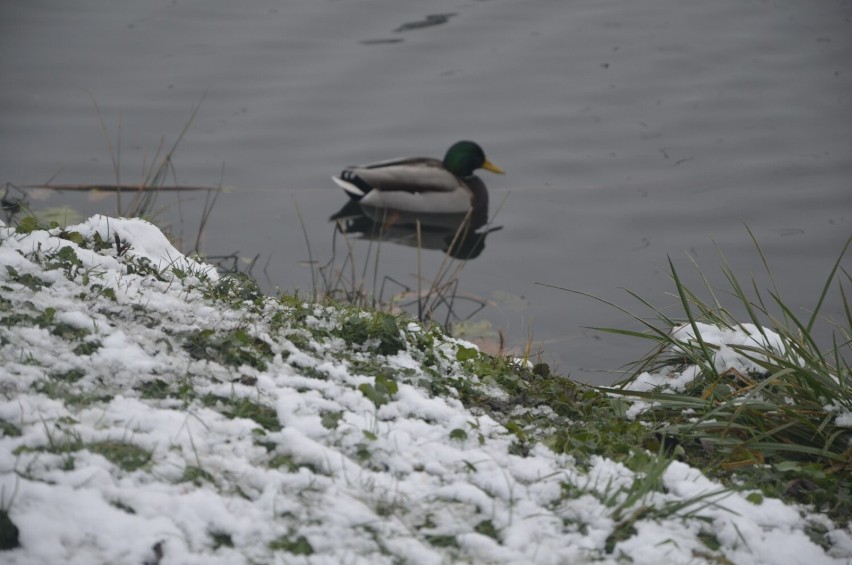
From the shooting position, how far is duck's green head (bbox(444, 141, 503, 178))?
11.3 metres

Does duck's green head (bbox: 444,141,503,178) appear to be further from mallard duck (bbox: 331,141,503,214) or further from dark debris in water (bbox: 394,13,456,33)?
dark debris in water (bbox: 394,13,456,33)

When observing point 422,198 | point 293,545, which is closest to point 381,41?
point 422,198

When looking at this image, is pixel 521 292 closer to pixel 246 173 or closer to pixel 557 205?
pixel 557 205

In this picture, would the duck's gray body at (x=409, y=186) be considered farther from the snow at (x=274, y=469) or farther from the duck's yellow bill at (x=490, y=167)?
the snow at (x=274, y=469)

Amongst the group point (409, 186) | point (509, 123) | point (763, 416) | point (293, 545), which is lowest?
point (409, 186)

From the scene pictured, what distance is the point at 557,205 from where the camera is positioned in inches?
426

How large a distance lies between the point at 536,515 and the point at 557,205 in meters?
8.30

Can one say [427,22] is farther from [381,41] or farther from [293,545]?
[293,545]

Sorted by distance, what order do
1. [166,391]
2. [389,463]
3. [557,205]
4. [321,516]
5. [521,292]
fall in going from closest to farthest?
1. [321,516]
2. [389,463]
3. [166,391]
4. [521,292]
5. [557,205]

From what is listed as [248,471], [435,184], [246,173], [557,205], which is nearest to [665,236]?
[557,205]

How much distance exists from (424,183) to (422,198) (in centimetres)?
27

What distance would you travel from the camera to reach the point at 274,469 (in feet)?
9.21

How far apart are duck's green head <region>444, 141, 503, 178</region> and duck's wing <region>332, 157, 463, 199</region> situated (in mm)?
114

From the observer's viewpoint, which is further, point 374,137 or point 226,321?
point 374,137
